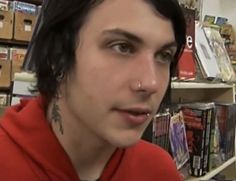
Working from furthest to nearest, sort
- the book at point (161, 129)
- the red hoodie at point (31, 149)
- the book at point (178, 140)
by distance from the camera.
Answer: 1. the book at point (178, 140)
2. the book at point (161, 129)
3. the red hoodie at point (31, 149)

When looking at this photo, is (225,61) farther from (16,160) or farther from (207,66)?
(16,160)

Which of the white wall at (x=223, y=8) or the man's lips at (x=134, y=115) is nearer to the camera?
the man's lips at (x=134, y=115)

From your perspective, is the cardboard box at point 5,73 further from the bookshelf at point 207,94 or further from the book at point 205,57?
the book at point 205,57

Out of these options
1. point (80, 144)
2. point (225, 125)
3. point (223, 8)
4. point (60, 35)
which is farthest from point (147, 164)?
point (223, 8)

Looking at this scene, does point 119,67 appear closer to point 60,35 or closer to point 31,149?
point 60,35

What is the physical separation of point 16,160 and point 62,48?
277mm

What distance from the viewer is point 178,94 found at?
200 centimetres

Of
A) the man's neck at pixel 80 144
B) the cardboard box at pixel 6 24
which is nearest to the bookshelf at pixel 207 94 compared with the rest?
the man's neck at pixel 80 144

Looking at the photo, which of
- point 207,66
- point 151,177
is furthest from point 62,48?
point 207,66

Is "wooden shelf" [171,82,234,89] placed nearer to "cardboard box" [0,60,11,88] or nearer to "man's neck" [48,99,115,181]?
"man's neck" [48,99,115,181]

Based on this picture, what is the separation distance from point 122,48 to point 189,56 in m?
0.92

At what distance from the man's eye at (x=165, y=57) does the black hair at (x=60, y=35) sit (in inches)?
2.4

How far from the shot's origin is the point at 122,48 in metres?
0.78

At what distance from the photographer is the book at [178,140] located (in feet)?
5.15
